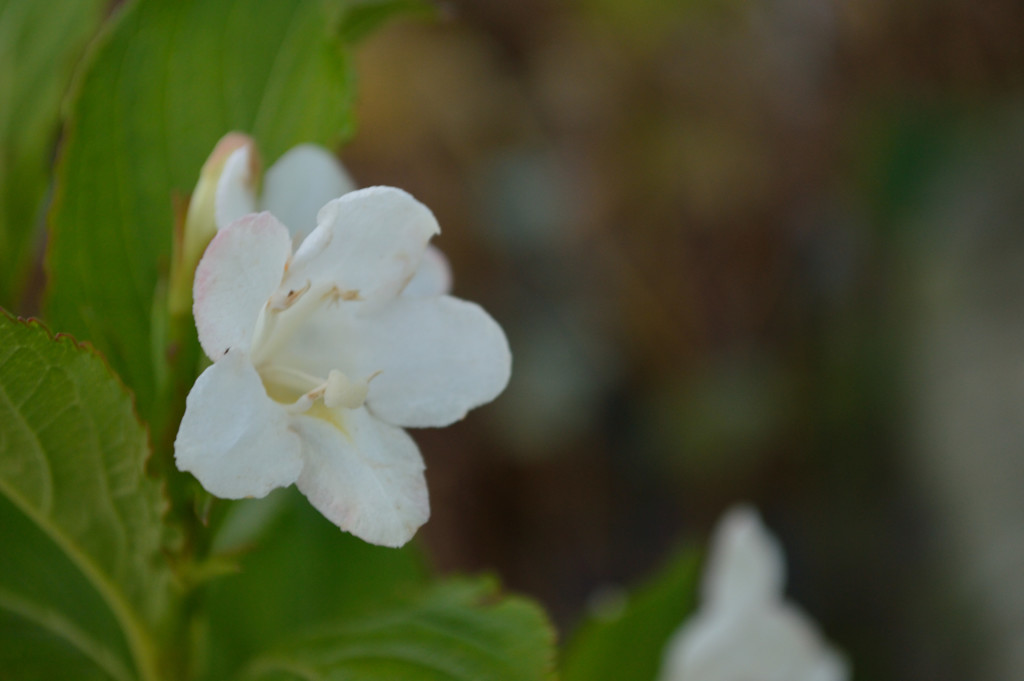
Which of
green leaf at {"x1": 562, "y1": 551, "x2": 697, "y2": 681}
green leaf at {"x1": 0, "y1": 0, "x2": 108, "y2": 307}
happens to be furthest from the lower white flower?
green leaf at {"x1": 562, "y1": 551, "x2": 697, "y2": 681}

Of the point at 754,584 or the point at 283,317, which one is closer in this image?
the point at 283,317

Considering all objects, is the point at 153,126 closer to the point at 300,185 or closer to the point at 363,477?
the point at 300,185

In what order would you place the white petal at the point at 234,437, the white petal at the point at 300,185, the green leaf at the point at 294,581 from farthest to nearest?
the green leaf at the point at 294,581, the white petal at the point at 300,185, the white petal at the point at 234,437

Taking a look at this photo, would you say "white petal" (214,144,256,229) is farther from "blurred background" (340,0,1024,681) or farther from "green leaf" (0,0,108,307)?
"blurred background" (340,0,1024,681)

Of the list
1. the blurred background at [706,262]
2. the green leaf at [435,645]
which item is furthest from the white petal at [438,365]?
the blurred background at [706,262]

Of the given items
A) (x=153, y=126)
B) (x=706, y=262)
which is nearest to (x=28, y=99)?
(x=153, y=126)

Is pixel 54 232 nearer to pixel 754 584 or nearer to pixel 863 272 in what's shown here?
pixel 754 584

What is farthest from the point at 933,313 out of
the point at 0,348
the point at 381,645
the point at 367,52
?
the point at 0,348

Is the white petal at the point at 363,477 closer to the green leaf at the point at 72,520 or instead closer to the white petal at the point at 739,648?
the green leaf at the point at 72,520
